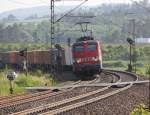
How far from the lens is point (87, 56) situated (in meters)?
31.3

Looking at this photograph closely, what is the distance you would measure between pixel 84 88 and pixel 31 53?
22902mm

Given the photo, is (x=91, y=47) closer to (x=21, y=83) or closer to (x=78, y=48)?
(x=78, y=48)

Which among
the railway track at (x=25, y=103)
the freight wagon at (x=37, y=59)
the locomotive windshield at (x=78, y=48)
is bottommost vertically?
the railway track at (x=25, y=103)

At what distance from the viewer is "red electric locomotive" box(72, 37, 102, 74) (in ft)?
102

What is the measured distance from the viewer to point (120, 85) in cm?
2591

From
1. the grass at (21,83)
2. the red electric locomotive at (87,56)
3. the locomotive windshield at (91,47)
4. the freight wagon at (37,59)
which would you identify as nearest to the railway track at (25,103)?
the grass at (21,83)

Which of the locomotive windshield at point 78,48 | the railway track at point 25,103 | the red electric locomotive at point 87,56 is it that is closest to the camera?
the railway track at point 25,103

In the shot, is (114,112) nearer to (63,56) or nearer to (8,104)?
(8,104)

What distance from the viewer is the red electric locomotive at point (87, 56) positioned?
31.2 metres

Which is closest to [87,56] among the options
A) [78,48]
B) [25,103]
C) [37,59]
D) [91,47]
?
[91,47]

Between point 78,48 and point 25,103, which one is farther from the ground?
point 78,48

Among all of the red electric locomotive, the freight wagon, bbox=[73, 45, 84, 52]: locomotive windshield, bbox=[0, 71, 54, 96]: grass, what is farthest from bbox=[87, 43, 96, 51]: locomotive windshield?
the freight wagon

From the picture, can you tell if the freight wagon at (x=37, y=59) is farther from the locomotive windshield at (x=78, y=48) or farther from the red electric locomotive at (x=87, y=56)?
the red electric locomotive at (x=87, y=56)

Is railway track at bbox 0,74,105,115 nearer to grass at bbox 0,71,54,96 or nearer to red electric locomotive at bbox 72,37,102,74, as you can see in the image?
grass at bbox 0,71,54,96
